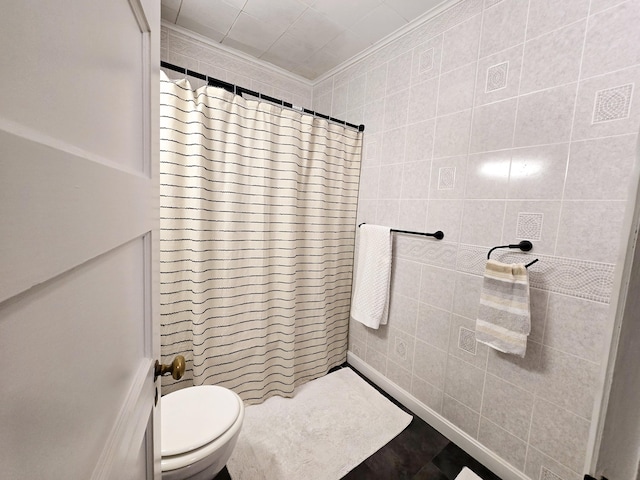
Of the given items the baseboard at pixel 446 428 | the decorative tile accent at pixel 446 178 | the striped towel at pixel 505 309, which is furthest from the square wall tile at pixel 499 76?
the baseboard at pixel 446 428

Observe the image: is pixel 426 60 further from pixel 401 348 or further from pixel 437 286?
pixel 401 348

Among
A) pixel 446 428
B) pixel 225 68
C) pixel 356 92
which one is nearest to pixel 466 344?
pixel 446 428

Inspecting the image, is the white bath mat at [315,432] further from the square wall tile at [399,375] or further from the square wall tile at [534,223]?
the square wall tile at [534,223]

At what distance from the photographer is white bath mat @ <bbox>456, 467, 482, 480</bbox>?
4.01 feet

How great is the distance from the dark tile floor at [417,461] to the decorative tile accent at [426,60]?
6.81 ft

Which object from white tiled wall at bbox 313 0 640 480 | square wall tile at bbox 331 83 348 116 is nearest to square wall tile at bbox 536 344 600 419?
white tiled wall at bbox 313 0 640 480

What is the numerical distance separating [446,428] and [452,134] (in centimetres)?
160

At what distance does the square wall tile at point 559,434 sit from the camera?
1014 mm

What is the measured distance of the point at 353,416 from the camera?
1.56 m

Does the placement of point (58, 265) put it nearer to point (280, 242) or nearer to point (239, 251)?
point (239, 251)

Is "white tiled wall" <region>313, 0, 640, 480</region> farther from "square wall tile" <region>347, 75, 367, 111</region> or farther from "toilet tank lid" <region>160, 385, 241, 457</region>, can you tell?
"toilet tank lid" <region>160, 385, 241, 457</region>

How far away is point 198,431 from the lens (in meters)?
0.98

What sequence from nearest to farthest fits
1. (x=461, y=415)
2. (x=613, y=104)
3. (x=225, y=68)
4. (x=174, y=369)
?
(x=174, y=369) < (x=613, y=104) < (x=461, y=415) < (x=225, y=68)

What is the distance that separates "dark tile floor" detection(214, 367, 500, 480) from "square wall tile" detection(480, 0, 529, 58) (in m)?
2.00
